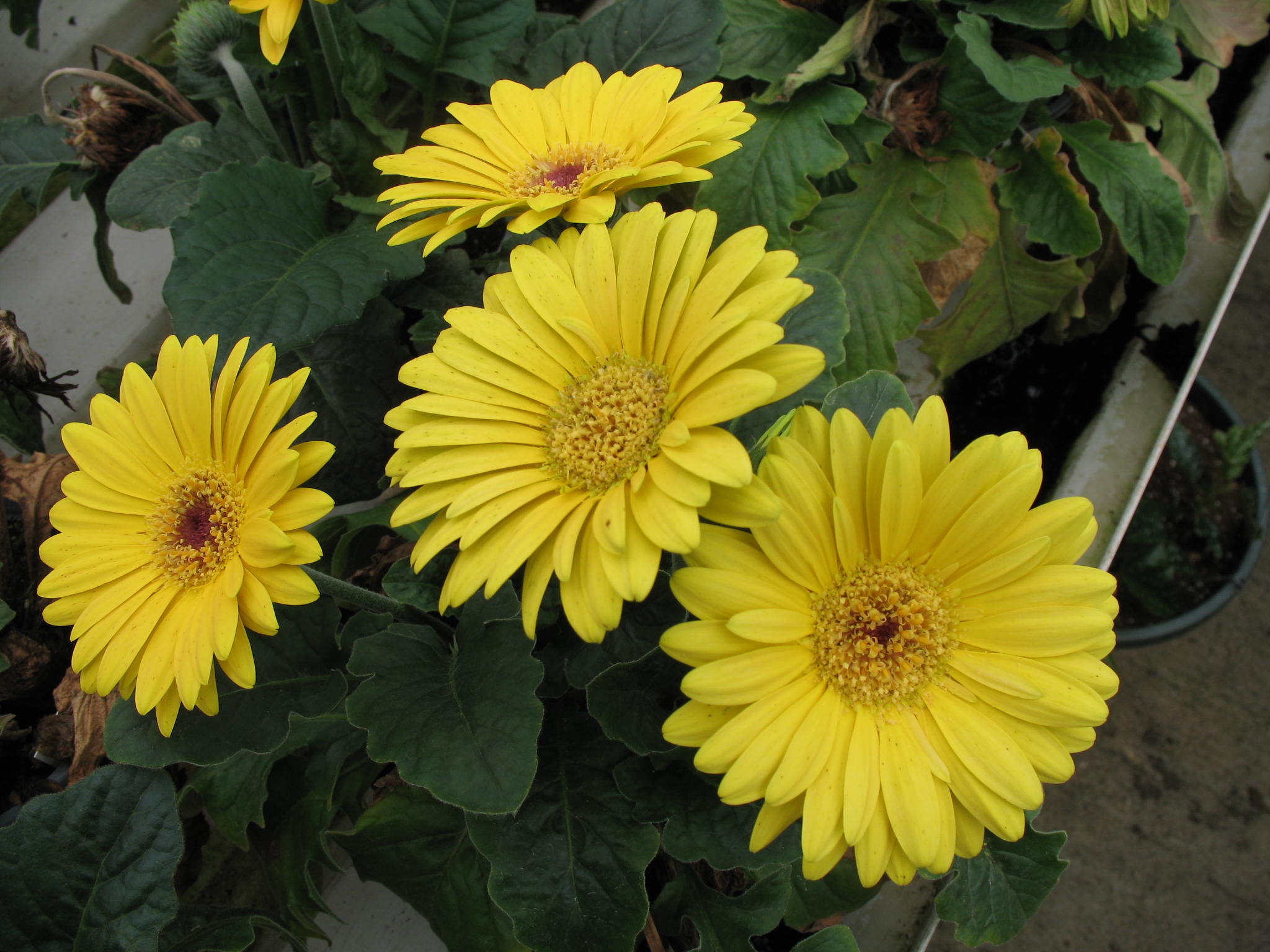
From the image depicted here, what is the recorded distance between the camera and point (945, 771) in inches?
27.2

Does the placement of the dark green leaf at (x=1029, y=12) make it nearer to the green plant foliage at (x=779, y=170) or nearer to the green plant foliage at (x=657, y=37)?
the green plant foliage at (x=779, y=170)

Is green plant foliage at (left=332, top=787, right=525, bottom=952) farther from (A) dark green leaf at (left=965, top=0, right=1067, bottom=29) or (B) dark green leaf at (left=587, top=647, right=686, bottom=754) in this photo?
(A) dark green leaf at (left=965, top=0, right=1067, bottom=29)

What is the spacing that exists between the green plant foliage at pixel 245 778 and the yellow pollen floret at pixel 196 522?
255 millimetres

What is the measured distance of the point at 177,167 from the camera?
1.29 m

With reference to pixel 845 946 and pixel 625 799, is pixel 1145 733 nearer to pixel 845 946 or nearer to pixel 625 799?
pixel 845 946

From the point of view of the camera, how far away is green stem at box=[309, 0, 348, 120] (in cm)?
122

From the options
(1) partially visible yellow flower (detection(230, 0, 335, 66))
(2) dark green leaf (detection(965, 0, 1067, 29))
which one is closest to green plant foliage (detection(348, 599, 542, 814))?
(1) partially visible yellow flower (detection(230, 0, 335, 66))

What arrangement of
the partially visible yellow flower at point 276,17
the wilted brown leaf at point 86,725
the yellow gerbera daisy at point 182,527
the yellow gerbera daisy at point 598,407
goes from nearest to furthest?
the yellow gerbera daisy at point 598,407
the yellow gerbera daisy at point 182,527
the partially visible yellow flower at point 276,17
the wilted brown leaf at point 86,725

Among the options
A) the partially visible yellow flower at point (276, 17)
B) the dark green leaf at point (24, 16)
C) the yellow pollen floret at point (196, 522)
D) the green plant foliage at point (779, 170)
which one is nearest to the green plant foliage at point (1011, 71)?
the green plant foliage at point (779, 170)

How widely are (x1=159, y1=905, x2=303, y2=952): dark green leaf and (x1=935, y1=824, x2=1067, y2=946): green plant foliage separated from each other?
0.73 metres

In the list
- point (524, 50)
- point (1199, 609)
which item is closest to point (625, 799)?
point (524, 50)

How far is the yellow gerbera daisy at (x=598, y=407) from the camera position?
638 mm

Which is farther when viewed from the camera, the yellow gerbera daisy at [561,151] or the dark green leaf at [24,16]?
the dark green leaf at [24,16]

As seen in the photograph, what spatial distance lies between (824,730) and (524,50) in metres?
1.26
